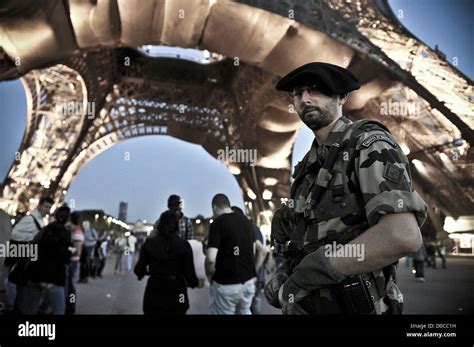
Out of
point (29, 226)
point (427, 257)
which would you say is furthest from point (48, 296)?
point (427, 257)

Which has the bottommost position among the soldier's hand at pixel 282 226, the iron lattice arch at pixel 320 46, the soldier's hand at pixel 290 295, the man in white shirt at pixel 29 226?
the soldier's hand at pixel 290 295

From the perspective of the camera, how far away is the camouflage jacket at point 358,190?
4.17 ft

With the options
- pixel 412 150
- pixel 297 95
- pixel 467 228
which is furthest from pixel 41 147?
pixel 297 95

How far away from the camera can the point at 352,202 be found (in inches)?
54.9

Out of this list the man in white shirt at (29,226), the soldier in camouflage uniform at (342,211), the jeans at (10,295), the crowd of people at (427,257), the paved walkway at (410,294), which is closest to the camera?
the soldier in camouflage uniform at (342,211)

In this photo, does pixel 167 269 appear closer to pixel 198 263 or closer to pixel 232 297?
pixel 198 263

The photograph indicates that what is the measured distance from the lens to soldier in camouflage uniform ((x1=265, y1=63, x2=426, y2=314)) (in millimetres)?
1258

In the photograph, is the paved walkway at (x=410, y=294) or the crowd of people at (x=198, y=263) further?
the paved walkway at (x=410, y=294)

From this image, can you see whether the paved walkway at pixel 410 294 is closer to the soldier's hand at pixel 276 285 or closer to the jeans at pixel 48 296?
the jeans at pixel 48 296

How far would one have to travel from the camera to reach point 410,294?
718 centimetres

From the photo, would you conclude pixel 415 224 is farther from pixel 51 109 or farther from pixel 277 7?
pixel 51 109

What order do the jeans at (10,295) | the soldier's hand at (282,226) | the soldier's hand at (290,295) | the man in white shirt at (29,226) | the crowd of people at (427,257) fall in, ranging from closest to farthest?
the soldier's hand at (290,295), the soldier's hand at (282,226), the man in white shirt at (29,226), the jeans at (10,295), the crowd of people at (427,257)

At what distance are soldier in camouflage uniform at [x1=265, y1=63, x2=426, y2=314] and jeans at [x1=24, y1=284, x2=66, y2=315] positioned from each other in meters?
3.12

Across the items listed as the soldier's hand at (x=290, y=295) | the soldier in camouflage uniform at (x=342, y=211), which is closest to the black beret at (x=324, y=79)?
the soldier in camouflage uniform at (x=342, y=211)
